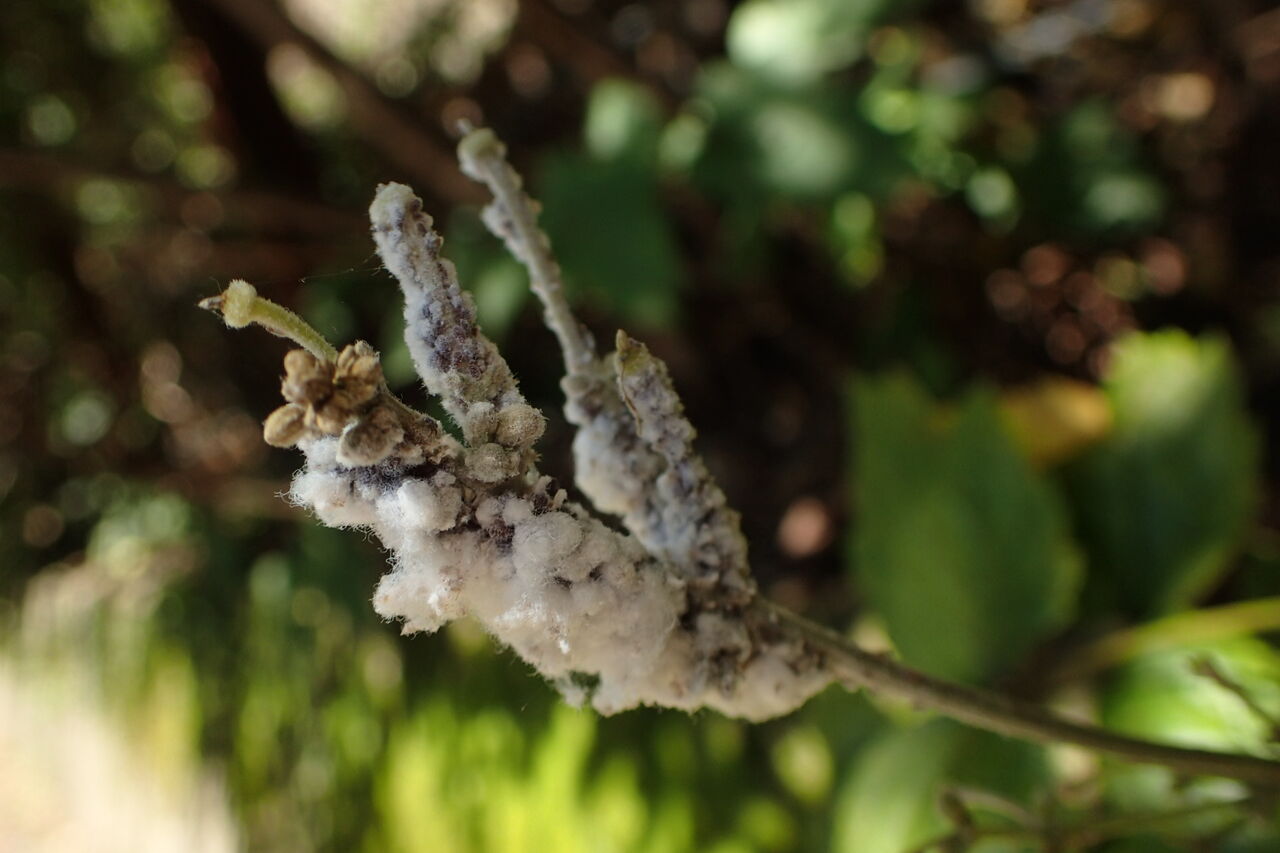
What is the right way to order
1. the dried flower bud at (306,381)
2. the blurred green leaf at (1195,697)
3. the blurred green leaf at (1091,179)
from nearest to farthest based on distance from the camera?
the dried flower bud at (306,381) < the blurred green leaf at (1195,697) < the blurred green leaf at (1091,179)

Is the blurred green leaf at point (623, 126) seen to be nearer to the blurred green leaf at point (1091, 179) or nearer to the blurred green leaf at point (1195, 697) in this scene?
the blurred green leaf at point (1091, 179)

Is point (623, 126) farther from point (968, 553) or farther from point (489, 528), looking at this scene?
point (489, 528)

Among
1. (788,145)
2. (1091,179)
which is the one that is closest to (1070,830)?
(788,145)

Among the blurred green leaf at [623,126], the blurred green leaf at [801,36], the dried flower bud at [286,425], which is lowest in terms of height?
the dried flower bud at [286,425]

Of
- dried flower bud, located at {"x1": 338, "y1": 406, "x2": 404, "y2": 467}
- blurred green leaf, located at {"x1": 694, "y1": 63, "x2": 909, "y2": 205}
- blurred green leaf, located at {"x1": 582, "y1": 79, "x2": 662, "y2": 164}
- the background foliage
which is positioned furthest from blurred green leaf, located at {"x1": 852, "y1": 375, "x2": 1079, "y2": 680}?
dried flower bud, located at {"x1": 338, "y1": 406, "x2": 404, "y2": 467}

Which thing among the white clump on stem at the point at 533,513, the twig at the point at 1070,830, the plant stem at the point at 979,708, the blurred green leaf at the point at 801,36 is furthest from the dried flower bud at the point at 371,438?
the blurred green leaf at the point at 801,36

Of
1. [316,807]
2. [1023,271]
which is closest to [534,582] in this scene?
[1023,271]

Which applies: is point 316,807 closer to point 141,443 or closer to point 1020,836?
point 141,443

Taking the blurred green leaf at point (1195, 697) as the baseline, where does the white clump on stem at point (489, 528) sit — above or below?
below
